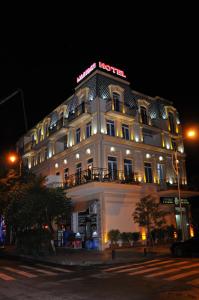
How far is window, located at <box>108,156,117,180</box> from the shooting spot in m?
25.6

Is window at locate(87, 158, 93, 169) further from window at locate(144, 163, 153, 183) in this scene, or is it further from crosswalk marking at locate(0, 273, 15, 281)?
crosswalk marking at locate(0, 273, 15, 281)

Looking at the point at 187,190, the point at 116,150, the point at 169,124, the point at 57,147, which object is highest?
the point at 169,124

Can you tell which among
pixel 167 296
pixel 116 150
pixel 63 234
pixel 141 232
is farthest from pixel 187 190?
pixel 167 296

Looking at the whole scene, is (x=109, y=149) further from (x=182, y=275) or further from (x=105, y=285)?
(x=105, y=285)

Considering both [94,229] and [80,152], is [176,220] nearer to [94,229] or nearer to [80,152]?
[94,229]

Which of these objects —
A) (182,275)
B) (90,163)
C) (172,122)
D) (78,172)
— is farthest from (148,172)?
(182,275)

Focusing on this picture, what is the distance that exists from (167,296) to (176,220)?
78.4 feet

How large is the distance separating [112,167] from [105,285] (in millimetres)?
16771

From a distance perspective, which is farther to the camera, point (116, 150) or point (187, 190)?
point (187, 190)

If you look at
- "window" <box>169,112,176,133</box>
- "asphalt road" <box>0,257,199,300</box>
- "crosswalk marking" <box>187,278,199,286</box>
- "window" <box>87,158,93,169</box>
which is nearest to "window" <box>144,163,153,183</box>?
"window" <box>87,158,93,169</box>

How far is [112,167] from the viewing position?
26.1 meters

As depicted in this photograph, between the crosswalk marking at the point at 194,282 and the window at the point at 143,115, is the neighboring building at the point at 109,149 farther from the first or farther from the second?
the crosswalk marking at the point at 194,282

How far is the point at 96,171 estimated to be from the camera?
25062 mm

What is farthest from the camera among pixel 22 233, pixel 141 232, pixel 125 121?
pixel 125 121
